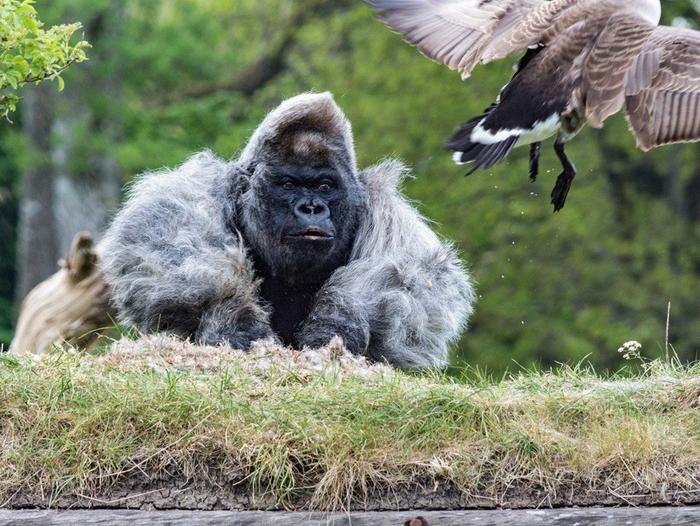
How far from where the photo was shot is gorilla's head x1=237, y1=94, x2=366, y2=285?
692 centimetres

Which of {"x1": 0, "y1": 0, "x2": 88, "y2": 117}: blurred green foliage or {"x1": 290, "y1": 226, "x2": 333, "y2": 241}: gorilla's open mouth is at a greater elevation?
{"x1": 0, "y1": 0, "x2": 88, "y2": 117}: blurred green foliage

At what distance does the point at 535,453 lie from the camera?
5.02 metres

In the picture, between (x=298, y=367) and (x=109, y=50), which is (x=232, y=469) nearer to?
(x=298, y=367)

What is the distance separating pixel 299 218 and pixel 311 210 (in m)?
0.08

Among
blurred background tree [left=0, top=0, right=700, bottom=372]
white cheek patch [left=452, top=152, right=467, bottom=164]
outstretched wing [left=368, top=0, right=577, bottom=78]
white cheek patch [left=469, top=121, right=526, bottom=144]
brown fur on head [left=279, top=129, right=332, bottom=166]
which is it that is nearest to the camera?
white cheek patch [left=452, top=152, right=467, bottom=164]

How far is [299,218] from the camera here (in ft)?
22.6

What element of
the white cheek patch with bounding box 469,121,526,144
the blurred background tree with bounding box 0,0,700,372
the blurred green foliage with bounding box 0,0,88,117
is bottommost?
the blurred background tree with bounding box 0,0,700,372

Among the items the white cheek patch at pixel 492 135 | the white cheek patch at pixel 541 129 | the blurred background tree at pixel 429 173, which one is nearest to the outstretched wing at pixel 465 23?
the white cheek patch at pixel 541 129

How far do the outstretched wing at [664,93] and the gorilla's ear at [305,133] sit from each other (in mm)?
1725

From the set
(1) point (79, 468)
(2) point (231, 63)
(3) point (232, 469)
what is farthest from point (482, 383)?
(2) point (231, 63)

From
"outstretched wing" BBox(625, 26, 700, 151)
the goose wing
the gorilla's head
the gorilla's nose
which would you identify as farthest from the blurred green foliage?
"outstretched wing" BBox(625, 26, 700, 151)

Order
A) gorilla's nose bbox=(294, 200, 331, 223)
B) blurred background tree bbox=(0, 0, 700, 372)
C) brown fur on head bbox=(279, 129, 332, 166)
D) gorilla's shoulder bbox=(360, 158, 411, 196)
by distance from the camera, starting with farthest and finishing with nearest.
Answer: blurred background tree bbox=(0, 0, 700, 372)
gorilla's shoulder bbox=(360, 158, 411, 196)
brown fur on head bbox=(279, 129, 332, 166)
gorilla's nose bbox=(294, 200, 331, 223)

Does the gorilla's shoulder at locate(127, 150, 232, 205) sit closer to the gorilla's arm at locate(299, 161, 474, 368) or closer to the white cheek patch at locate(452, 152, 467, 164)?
the gorilla's arm at locate(299, 161, 474, 368)

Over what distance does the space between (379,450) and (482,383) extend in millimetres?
902
